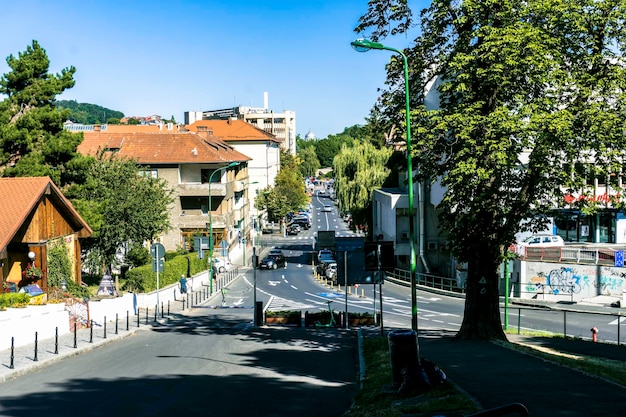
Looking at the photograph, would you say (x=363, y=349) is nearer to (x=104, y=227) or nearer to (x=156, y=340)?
(x=156, y=340)

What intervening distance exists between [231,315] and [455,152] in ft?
53.5

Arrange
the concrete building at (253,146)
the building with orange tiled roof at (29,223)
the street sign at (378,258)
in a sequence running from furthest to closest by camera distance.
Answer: the concrete building at (253,146), the building with orange tiled roof at (29,223), the street sign at (378,258)

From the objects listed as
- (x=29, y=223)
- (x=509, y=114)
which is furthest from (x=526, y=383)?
(x=29, y=223)

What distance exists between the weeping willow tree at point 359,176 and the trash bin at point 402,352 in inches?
2490

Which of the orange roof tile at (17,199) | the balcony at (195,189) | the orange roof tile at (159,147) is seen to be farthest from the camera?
the balcony at (195,189)

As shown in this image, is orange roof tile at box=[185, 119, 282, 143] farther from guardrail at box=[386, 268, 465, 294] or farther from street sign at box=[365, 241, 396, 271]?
street sign at box=[365, 241, 396, 271]

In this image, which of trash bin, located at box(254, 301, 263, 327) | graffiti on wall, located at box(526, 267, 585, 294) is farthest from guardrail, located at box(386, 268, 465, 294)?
trash bin, located at box(254, 301, 263, 327)

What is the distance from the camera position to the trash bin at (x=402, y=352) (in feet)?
40.6

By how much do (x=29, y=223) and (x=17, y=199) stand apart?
1278 millimetres

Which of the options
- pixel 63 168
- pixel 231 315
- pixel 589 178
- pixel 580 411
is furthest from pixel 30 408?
pixel 63 168

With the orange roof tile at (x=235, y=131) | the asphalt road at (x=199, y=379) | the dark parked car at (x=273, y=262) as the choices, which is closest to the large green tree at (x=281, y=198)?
the orange roof tile at (x=235, y=131)

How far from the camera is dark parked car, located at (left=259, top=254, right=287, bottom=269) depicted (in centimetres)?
6719

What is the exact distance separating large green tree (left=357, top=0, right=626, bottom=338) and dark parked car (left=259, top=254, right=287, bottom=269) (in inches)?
1742

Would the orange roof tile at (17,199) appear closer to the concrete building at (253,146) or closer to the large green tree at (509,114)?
the large green tree at (509,114)
